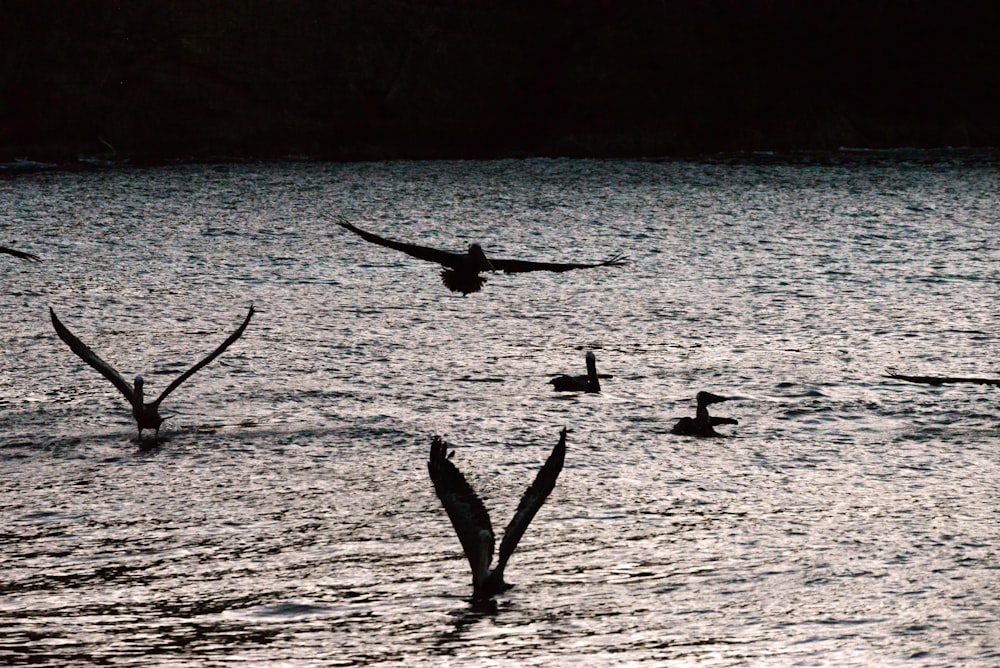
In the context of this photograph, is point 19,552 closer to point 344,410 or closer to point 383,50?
point 344,410

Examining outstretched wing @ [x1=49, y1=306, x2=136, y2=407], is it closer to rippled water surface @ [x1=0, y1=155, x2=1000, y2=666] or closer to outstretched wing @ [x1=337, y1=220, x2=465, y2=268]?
rippled water surface @ [x1=0, y1=155, x2=1000, y2=666]

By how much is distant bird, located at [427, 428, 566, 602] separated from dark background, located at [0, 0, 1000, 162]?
80416mm

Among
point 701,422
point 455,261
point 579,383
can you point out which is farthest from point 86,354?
point 701,422

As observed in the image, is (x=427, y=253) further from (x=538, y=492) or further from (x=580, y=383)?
(x=580, y=383)

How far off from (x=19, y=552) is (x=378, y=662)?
5.04 m

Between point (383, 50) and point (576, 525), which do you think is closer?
point (576, 525)

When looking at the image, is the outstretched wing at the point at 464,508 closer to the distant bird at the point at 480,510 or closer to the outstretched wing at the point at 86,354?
the distant bird at the point at 480,510

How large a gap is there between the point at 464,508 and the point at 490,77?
87.3 meters

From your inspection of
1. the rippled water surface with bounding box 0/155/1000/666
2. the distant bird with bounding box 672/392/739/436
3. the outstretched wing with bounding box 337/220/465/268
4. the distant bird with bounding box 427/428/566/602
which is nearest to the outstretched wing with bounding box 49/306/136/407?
the rippled water surface with bounding box 0/155/1000/666

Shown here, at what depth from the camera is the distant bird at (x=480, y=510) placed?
11.7 metres

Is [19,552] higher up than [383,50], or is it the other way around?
[383,50]

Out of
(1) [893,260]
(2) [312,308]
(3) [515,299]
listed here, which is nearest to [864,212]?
(1) [893,260]

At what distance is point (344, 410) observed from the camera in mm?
23500

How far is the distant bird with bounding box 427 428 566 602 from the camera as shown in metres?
11.7
